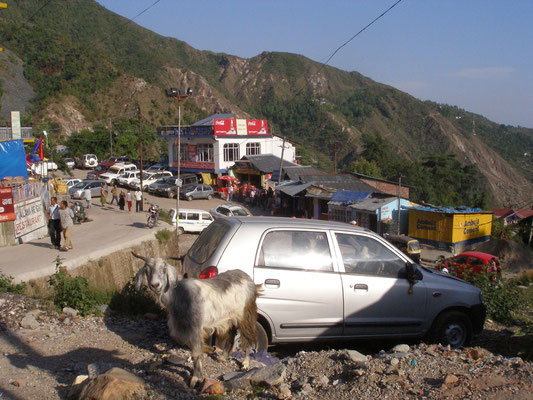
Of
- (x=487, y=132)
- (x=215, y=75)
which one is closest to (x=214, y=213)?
(x=487, y=132)

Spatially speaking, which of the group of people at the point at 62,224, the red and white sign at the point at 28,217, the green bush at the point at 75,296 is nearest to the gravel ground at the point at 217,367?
the green bush at the point at 75,296

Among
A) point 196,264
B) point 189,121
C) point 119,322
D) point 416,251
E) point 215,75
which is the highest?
point 215,75

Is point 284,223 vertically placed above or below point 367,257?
above

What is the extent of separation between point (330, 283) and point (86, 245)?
48.1 feet

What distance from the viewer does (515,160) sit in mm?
134500

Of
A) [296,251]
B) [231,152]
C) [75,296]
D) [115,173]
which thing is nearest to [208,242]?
[296,251]

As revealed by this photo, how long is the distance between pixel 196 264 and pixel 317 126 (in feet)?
395

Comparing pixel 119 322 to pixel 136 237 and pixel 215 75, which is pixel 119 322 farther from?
pixel 215 75

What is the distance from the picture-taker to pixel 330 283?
5.39 meters

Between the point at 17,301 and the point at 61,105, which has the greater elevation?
the point at 61,105

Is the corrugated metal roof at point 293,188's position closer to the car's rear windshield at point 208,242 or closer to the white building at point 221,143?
the white building at point 221,143

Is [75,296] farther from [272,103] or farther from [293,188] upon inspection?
[272,103]

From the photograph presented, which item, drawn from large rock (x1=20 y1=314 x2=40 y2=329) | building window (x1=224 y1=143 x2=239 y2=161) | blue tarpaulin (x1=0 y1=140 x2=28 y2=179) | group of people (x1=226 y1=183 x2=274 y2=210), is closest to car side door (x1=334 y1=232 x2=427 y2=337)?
large rock (x1=20 y1=314 x2=40 y2=329)

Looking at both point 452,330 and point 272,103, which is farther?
point 272,103
